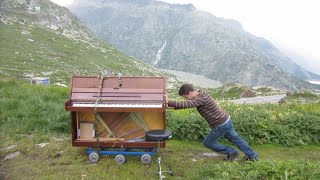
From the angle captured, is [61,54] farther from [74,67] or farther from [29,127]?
[29,127]

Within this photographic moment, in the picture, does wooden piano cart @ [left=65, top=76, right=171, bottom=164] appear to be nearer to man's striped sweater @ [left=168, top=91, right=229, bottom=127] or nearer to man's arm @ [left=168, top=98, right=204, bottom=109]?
man's arm @ [left=168, top=98, right=204, bottom=109]

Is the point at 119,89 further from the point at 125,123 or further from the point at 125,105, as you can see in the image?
the point at 125,123

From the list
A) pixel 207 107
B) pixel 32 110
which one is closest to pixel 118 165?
pixel 207 107

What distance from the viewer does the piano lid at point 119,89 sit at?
1010cm

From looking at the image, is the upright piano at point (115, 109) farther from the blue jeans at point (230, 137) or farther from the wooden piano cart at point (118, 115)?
the blue jeans at point (230, 137)

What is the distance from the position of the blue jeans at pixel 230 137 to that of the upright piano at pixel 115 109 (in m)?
1.38

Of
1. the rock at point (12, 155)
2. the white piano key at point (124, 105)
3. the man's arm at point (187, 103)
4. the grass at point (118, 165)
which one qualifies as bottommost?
the rock at point (12, 155)

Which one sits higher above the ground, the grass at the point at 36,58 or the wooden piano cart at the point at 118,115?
the wooden piano cart at the point at 118,115

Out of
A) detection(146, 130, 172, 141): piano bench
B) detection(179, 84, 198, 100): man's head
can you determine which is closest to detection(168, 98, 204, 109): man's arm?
detection(179, 84, 198, 100): man's head

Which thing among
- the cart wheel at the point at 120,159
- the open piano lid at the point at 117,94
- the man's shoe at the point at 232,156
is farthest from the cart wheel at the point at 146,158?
the man's shoe at the point at 232,156

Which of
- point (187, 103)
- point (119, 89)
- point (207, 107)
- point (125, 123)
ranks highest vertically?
point (119, 89)

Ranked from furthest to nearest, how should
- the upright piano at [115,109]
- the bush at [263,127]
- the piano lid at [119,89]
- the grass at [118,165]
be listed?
the bush at [263,127] → the piano lid at [119,89] → the upright piano at [115,109] → the grass at [118,165]

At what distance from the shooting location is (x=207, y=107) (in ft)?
32.6

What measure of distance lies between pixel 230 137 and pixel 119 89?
3.40 metres
